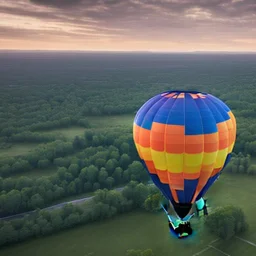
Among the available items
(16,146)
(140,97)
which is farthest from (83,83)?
(16,146)

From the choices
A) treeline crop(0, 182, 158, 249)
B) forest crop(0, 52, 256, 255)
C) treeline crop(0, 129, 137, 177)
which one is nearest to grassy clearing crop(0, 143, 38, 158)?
forest crop(0, 52, 256, 255)

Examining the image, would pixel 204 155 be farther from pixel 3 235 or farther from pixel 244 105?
pixel 244 105

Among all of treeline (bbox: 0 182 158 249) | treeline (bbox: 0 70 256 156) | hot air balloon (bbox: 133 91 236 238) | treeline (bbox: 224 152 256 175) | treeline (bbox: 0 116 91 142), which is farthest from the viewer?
treeline (bbox: 0 70 256 156)

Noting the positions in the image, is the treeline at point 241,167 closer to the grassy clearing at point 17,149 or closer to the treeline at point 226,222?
the treeline at point 226,222

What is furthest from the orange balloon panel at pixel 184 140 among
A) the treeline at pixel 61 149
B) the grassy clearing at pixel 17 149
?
the grassy clearing at pixel 17 149

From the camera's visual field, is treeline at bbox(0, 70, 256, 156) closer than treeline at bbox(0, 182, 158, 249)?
No

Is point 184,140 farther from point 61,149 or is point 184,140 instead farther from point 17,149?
point 17,149

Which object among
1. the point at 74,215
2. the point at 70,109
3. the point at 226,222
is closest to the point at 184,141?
the point at 226,222

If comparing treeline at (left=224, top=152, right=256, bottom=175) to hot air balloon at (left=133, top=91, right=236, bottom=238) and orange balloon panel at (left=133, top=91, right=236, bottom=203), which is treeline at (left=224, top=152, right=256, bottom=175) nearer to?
hot air balloon at (left=133, top=91, right=236, bottom=238)
